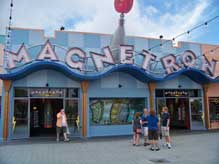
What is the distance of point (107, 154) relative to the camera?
10.3 metres

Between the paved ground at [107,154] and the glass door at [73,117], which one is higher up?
the glass door at [73,117]

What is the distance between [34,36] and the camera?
52.6 ft

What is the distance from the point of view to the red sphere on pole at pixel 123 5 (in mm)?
17891

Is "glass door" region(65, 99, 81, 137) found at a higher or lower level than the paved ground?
higher

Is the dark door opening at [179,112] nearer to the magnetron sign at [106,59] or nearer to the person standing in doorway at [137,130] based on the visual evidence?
the magnetron sign at [106,59]

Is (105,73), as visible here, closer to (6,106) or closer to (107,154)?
(6,106)

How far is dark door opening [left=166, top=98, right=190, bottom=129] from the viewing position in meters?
19.6

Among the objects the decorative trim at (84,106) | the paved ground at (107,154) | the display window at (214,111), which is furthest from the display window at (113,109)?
the display window at (214,111)

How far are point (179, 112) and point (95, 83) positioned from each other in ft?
25.2

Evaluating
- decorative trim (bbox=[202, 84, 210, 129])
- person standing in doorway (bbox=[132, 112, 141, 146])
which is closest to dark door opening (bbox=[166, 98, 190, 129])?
decorative trim (bbox=[202, 84, 210, 129])

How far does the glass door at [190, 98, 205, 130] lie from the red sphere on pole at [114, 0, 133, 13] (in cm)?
776

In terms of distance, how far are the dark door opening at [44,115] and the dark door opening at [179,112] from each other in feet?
27.3

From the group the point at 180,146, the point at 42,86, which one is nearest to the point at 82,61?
the point at 42,86

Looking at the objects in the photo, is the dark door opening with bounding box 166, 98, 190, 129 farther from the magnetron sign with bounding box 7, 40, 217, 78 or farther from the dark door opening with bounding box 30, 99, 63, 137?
the dark door opening with bounding box 30, 99, 63, 137
